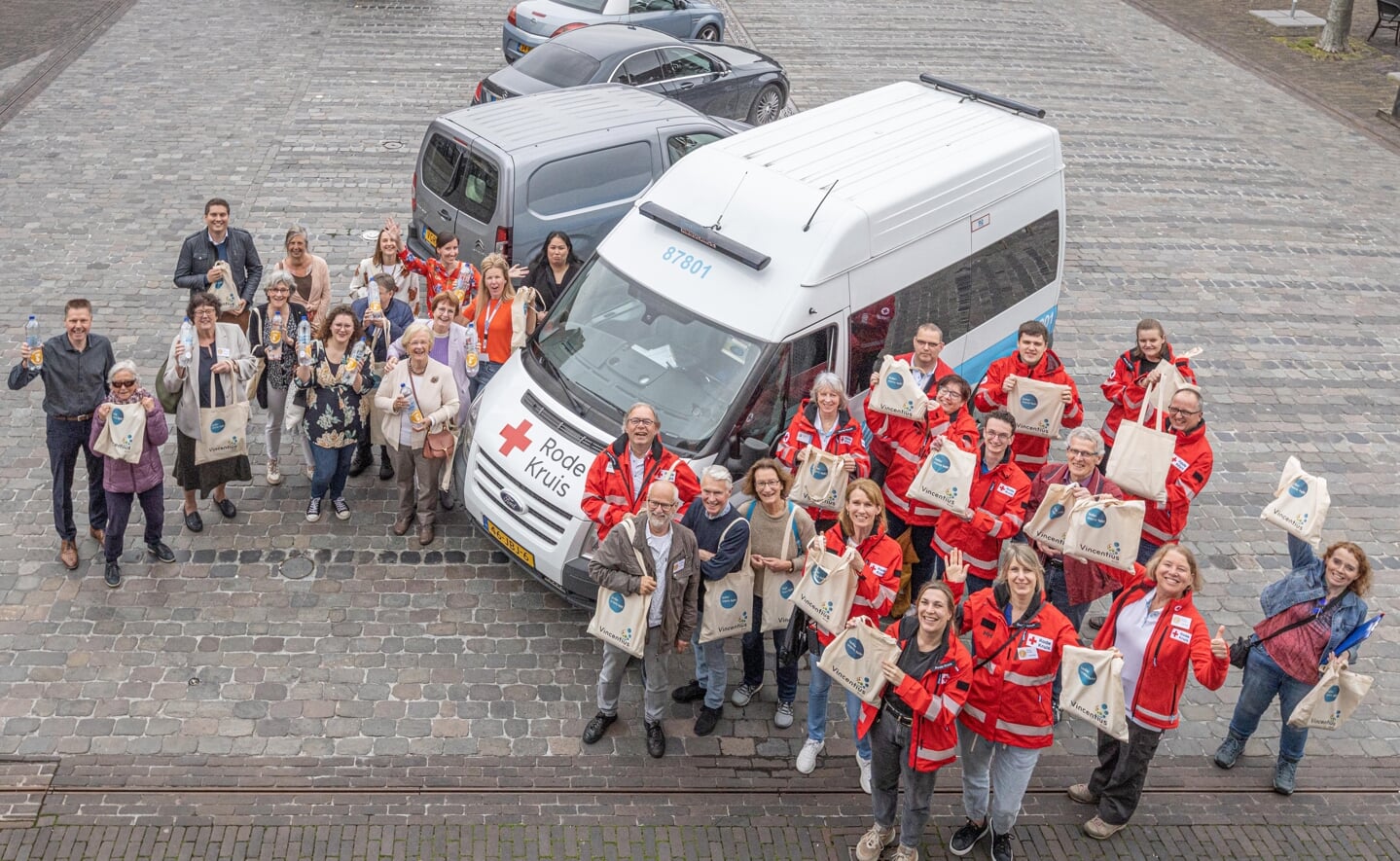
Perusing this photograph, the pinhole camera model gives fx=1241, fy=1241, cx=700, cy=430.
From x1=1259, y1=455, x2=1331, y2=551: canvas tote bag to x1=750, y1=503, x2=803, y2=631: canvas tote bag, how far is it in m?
2.98

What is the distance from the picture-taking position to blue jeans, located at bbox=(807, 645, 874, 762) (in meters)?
7.48

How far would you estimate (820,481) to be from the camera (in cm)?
796

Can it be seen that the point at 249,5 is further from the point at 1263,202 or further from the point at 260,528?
the point at 1263,202

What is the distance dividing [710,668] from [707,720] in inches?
14.8

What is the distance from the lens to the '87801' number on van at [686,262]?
8.97 m

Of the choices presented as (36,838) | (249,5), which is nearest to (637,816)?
(36,838)

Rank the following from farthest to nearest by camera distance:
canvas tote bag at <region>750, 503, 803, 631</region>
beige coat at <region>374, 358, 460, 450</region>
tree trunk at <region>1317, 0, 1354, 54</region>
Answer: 1. tree trunk at <region>1317, 0, 1354, 54</region>
2. beige coat at <region>374, 358, 460, 450</region>
3. canvas tote bag at <region>750, 503, 803, 631</region>

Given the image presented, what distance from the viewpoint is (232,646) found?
843cm

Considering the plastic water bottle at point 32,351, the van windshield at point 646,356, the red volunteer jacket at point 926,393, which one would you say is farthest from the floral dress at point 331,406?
the red volunteer jacket at point 926,393

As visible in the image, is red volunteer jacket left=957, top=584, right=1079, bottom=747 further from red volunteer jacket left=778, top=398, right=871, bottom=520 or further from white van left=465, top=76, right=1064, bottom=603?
white van left=465, top=76, right=1064, bottom=603

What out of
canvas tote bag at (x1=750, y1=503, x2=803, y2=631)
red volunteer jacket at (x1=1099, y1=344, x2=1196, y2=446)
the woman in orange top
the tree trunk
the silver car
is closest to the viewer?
canvas tote bag at (x1=750, y1=503, x2=803, y2=631)

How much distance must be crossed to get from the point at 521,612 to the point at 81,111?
12506 mm

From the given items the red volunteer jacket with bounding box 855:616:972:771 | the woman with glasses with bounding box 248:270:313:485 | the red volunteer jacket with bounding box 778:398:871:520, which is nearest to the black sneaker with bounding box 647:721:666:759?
the red volunteer jacket with bounding box 778:398:871:520

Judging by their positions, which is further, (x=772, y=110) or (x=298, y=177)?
(x=772, y=110)
